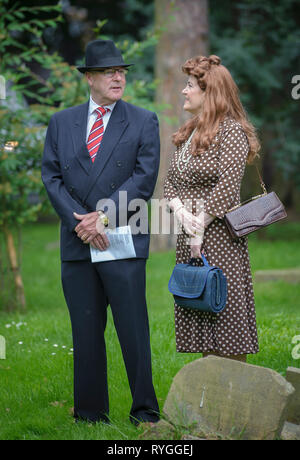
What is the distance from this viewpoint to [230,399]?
11.3 feet

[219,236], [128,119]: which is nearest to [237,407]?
[219,236]

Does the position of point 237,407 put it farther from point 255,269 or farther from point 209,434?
point 255,269

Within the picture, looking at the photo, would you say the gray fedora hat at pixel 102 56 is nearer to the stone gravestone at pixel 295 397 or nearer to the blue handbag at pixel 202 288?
the blue handbag at pixel 202 288

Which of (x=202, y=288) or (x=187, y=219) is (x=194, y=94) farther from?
(x=202, y=288)

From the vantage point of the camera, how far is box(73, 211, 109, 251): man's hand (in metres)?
3.92

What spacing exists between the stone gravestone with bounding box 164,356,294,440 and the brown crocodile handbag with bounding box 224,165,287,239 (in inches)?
32.0

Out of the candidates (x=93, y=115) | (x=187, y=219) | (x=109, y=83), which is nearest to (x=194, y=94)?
(x=109, y=83)

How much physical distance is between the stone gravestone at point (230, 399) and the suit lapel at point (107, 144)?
132 cm

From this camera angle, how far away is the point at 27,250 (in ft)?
49.8

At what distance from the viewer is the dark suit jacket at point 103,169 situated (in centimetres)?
401

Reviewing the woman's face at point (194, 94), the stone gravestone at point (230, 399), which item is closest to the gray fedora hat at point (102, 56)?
the woman's face at point (194, 94)

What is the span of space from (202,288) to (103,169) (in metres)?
0.98

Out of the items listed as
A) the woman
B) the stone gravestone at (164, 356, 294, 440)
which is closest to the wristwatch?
Result: the woman

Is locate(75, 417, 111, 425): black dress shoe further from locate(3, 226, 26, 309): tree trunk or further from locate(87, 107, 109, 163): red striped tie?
locate(3, 226, 26, 309): tree trunk
